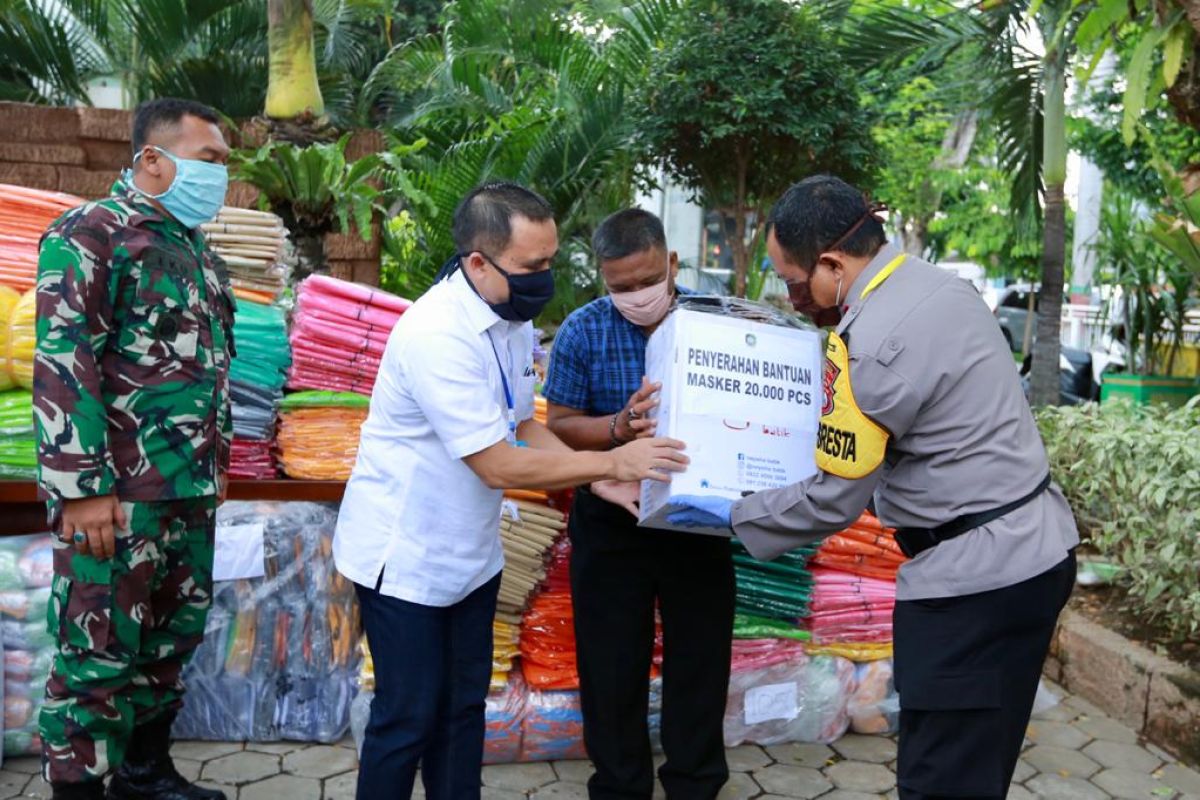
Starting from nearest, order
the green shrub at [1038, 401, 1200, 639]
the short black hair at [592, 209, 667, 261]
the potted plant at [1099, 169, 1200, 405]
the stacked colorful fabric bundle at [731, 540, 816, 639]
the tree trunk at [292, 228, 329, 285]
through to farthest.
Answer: the short black hair at [592, 209, 667, 261]
the stacked colorful fabric bundle at [731, 540, 816, 639]
the green shrub at [1038, 401, 1200, 639]
the tree trunk at [292, 228, 329, 285]
the potted plant at [1099, 169, 1200, 405]

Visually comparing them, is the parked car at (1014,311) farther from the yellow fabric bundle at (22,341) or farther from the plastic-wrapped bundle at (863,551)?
the yellow fabric bundle at (22,341)

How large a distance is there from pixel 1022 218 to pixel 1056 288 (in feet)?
3.67

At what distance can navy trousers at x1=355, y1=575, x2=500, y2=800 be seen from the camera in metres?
2.40

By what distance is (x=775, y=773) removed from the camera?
133 inches

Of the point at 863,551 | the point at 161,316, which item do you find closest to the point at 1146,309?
the point at 863,551

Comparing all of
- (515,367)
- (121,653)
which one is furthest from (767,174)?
(121,653)

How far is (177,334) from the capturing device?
2635mm

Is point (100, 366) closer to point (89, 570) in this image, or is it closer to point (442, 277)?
point (89, 570)

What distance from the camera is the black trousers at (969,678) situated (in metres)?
2.14

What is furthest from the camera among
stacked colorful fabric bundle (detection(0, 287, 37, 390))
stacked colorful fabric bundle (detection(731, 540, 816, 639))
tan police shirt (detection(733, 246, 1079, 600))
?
stacked colorful fabric bundle (detection(731, 540, 816, 639))

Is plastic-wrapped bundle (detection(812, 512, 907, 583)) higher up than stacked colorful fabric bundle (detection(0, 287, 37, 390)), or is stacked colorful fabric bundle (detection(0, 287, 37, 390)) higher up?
stacked colorful fabric bundle (detection(0, 287, 37, 390))

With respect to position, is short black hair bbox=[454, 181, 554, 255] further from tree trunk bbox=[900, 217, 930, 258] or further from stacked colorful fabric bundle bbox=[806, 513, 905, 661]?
tree trunk bbox=[900, 217, 930, 258]

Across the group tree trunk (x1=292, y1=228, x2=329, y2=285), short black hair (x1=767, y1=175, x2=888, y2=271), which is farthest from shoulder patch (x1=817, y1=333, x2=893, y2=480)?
tree trunk (x1=292, y1=228, x2=329, y2=285)

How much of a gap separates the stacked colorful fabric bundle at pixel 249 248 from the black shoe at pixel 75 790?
1.53 meters
